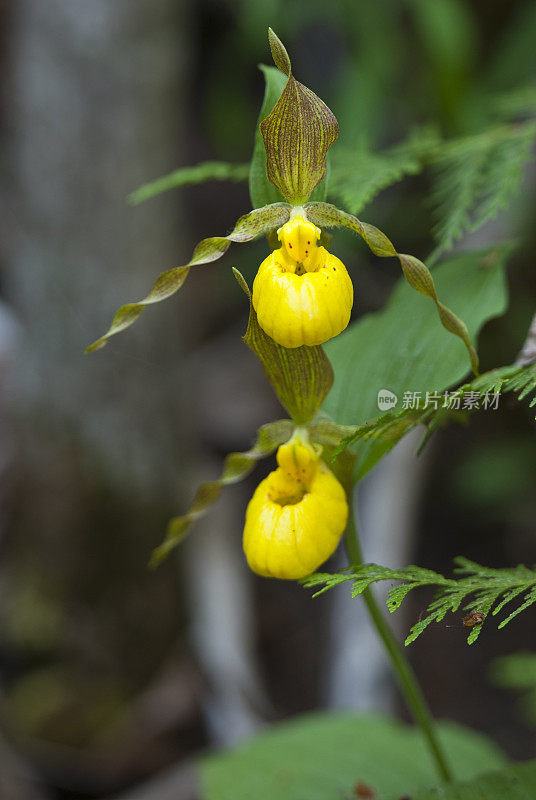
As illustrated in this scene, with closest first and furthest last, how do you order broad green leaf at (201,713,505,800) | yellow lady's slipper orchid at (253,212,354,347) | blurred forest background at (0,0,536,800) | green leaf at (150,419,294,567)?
yellow lady's slipper orchid at (253,212,354,347), green leaf at (150,419,294,567), broad green leaf at (201,713,505,800), blurred forest background at (0,0,536,800)

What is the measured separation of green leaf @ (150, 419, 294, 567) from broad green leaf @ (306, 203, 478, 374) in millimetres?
270

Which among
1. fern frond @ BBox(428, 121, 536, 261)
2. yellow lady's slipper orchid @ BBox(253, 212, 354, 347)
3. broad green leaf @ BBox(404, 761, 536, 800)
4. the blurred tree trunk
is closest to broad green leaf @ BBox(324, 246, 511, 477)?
fern frond @ BBox(428, 121, 536, 261)

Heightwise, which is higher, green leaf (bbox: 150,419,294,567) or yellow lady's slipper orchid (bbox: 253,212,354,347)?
yellow lady's slipper orchid (bbox: 253,212,354,347)

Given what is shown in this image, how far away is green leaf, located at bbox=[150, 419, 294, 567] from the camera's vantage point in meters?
0.99

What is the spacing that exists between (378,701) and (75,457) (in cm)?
122

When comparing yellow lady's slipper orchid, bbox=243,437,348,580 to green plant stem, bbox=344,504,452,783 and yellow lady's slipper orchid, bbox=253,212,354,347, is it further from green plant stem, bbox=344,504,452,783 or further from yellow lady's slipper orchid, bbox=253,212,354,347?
yellow lady's slipper orchid, bbox=253,212,354,347

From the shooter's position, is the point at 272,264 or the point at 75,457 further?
the point at 75,457

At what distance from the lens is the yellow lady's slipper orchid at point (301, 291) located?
2.52 ft

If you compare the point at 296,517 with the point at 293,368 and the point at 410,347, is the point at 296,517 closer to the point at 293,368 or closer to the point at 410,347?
the point at 293,368

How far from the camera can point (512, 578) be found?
72cm

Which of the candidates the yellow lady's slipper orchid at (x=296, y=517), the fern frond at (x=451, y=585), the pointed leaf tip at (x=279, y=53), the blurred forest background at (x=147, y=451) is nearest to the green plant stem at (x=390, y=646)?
the yellow lady's slipper orchid at (x=296, y=517)

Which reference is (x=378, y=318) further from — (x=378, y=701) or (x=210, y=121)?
(x=210, y=121)

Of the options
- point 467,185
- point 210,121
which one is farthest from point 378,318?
point 210,121

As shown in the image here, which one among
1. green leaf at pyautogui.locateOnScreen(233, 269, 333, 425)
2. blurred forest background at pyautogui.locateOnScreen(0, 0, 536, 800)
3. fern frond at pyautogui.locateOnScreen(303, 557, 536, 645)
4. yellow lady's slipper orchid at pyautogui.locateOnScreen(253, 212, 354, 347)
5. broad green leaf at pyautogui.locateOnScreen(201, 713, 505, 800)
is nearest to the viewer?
fern frond at pyautogui.locateOnScreen(303, 557, 536, 645)
